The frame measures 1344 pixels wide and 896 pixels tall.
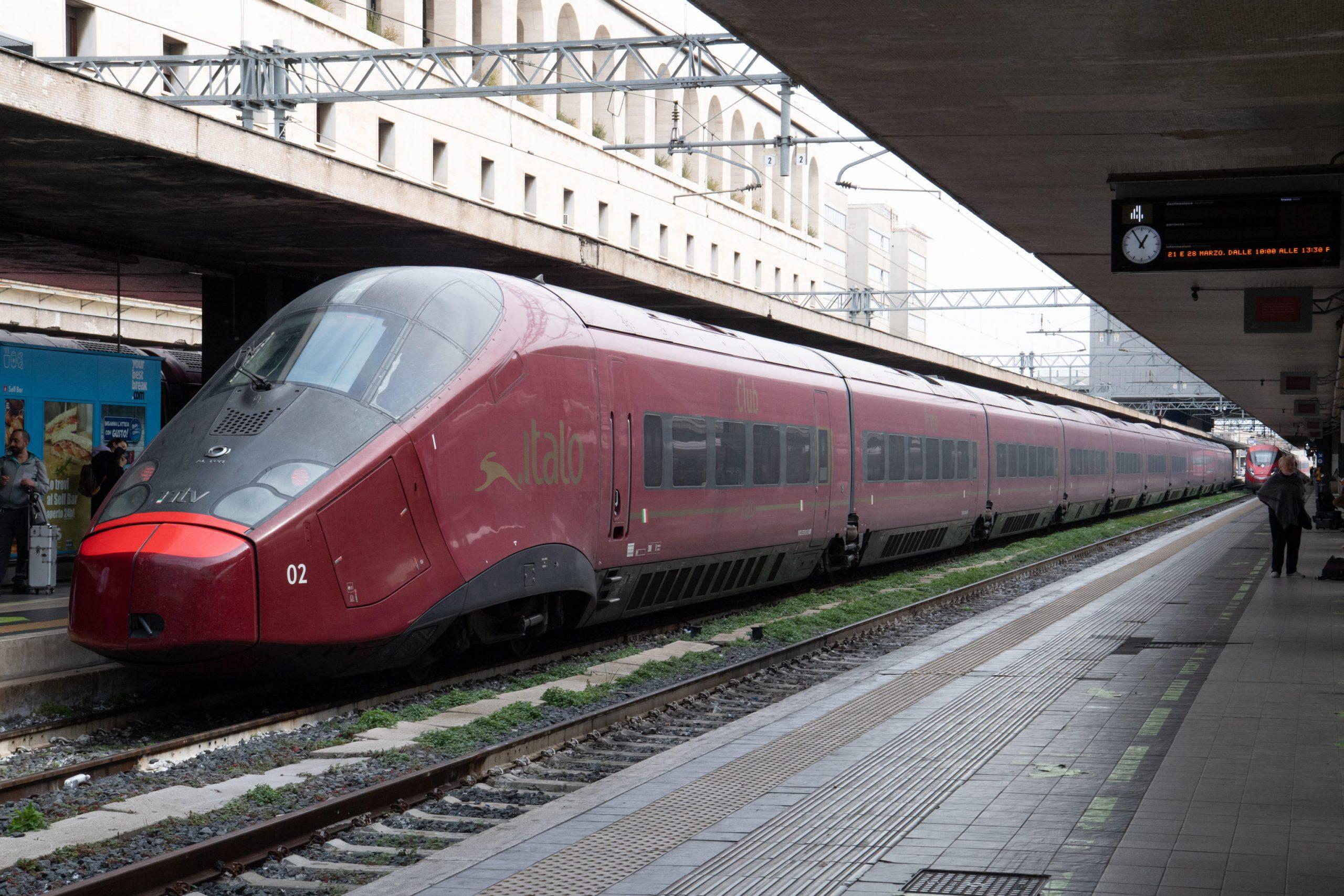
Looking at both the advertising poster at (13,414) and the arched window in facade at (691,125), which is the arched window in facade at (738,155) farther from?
the advertising poster at (13,414)

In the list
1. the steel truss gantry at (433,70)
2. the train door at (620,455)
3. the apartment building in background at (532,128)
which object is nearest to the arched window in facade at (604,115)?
the apartment building in background at (532,128)

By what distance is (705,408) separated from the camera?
45.9ft

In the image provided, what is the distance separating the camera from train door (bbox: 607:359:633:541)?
475 inches

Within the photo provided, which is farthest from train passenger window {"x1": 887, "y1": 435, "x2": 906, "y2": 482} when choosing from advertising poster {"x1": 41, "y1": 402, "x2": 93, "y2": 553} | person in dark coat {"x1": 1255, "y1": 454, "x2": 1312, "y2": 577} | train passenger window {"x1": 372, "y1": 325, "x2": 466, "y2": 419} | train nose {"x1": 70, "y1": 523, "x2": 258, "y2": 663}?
train nose {"x1": 70, "y1": 523, "x2": 258, "y2": 663}

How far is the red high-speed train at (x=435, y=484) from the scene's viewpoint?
8.51 m

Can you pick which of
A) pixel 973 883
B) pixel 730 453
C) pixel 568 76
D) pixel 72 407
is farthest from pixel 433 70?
pixel 568 76

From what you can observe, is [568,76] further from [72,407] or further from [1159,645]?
[1159,645]

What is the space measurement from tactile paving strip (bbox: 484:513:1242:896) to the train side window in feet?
11.9

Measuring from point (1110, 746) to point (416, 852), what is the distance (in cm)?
394

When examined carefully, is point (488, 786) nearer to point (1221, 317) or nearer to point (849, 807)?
point (849, 807)

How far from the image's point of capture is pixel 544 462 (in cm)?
1080

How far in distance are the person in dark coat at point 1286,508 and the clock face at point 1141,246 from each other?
22.9 feet

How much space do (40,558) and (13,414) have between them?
5.53 ft

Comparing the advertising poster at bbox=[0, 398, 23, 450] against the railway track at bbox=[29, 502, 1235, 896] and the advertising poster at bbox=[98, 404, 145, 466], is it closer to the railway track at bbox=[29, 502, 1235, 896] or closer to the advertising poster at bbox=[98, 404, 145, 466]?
the advertising poster at bbox=[98, 404, 145, 466]
